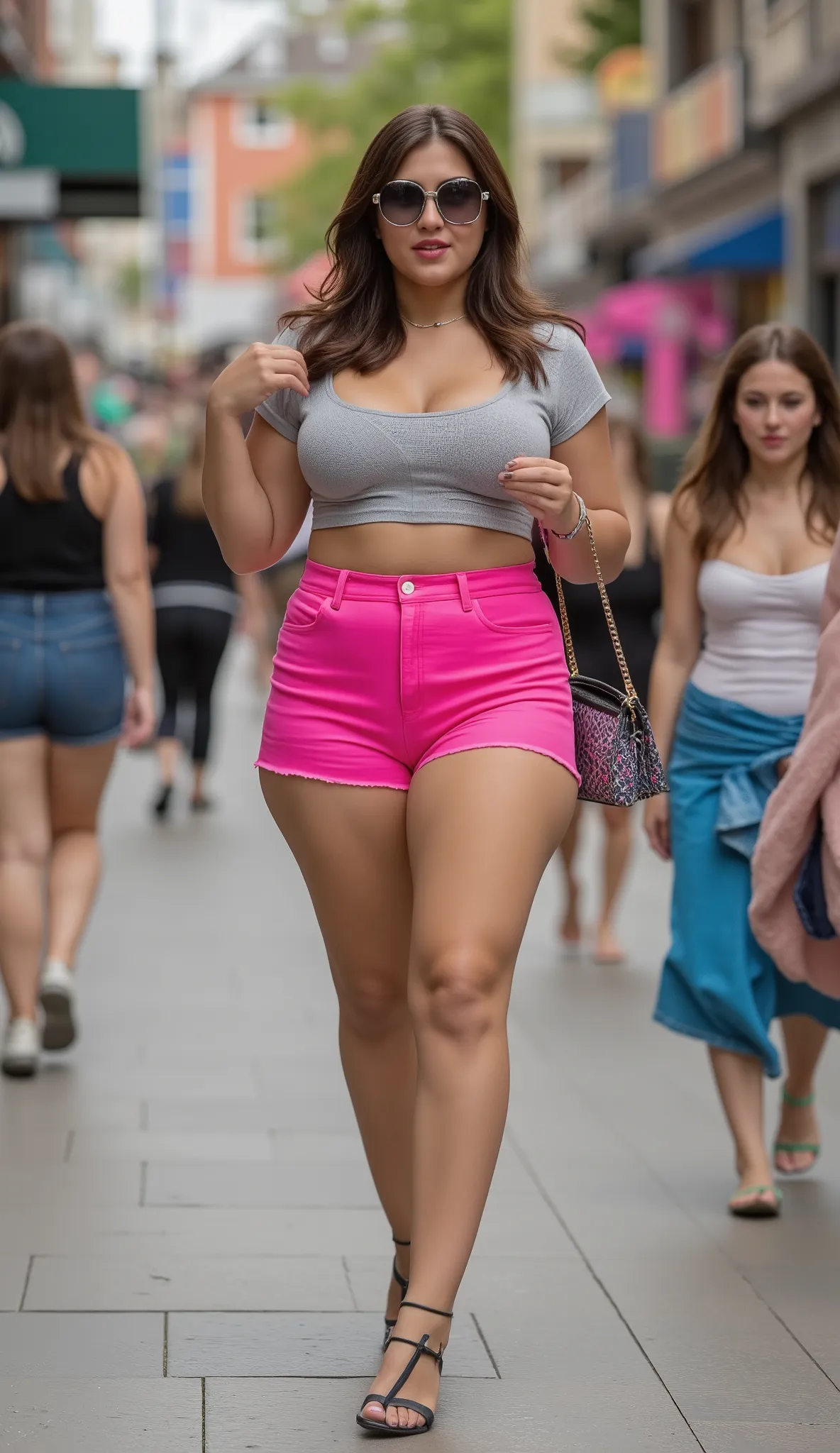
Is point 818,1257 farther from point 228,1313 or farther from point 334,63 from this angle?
point 334,63

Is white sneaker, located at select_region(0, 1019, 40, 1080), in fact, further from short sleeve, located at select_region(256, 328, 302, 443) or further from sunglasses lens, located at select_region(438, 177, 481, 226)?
sunglasses lens, located at select_region(438, 177, 481, 226)

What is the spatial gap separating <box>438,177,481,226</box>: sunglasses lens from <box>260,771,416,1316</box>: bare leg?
3.26ft

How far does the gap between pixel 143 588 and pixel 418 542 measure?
3.04m

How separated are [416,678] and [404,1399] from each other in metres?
1.19

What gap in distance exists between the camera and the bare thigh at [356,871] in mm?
4086

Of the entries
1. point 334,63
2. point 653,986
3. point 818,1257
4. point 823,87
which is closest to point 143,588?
point 653,986

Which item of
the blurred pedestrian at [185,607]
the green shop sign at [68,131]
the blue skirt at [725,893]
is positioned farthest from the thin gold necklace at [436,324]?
the green shop sign at [68,131]

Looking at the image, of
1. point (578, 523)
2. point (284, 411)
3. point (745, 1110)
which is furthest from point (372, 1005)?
point (745, 1110)

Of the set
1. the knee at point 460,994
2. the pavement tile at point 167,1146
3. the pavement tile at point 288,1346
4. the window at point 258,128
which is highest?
the window at point 258,128

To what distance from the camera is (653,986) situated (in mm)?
8312

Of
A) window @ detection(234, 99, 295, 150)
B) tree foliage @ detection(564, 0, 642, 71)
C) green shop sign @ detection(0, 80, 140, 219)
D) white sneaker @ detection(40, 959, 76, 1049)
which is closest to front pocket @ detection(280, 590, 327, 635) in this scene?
white sneaker @ detection(40, 959, 76, 1049)

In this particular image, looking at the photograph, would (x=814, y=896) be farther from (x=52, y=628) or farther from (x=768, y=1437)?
(x=52, y=628)

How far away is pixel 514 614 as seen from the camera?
4102mm

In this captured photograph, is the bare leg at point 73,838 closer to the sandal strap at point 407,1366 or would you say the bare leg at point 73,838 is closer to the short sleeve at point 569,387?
the short sleeve at point 569,387
